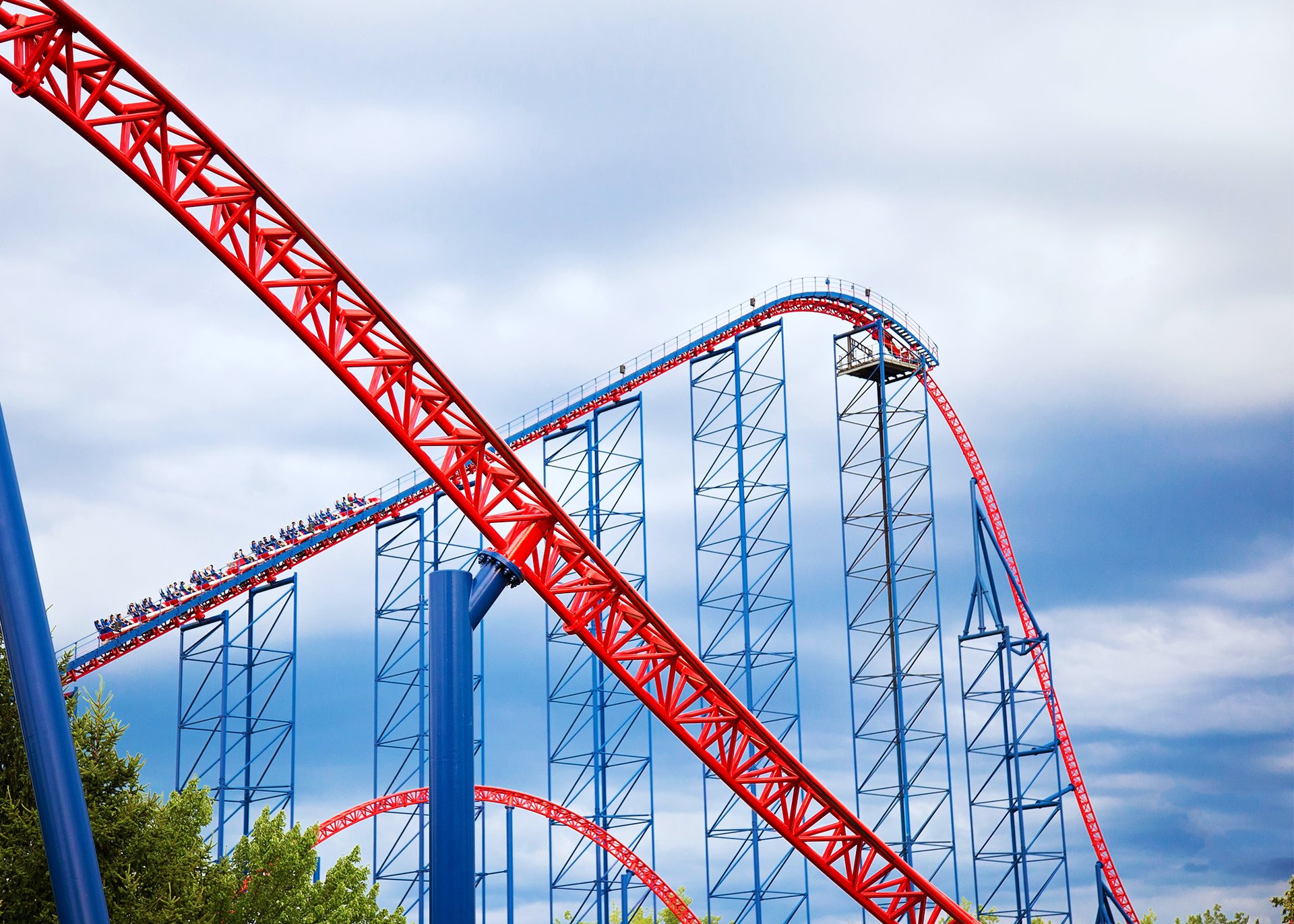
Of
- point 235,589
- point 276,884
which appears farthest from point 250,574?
point 276,884

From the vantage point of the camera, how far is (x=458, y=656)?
28.3ft

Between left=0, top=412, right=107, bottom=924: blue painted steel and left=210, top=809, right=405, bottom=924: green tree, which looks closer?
left=0, top=412, right=107, bottom=924: blue painted steel

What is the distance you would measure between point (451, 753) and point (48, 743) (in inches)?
109

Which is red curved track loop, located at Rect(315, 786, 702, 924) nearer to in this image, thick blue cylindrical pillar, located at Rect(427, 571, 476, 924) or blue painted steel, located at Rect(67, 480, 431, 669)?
blue painted steel, located at Rect(67, 480, 431, 669)

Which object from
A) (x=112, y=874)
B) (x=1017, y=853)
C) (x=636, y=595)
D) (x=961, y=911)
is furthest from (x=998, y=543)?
(x=112, y=874)

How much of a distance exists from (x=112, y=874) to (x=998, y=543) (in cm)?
1698

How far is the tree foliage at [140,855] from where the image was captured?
8.84 metres

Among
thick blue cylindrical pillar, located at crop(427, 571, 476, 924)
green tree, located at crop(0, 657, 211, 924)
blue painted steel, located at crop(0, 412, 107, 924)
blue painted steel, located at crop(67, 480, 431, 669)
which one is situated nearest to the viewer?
blue painted steel, located at crop(0, 412, 107, 924)

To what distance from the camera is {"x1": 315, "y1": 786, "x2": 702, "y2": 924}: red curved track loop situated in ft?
65.4

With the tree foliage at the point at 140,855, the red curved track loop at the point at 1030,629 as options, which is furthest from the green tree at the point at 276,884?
the red curved track loop at the point at 1030,629

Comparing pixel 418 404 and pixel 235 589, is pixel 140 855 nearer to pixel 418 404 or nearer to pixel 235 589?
pixel 418 404

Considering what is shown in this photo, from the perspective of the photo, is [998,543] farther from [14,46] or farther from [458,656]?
[14,46]

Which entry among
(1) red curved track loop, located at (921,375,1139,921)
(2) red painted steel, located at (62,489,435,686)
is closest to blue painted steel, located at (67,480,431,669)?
(2) red painted steel, located at (62,489,435,686)

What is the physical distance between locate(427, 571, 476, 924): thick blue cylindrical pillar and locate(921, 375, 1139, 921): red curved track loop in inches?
629
